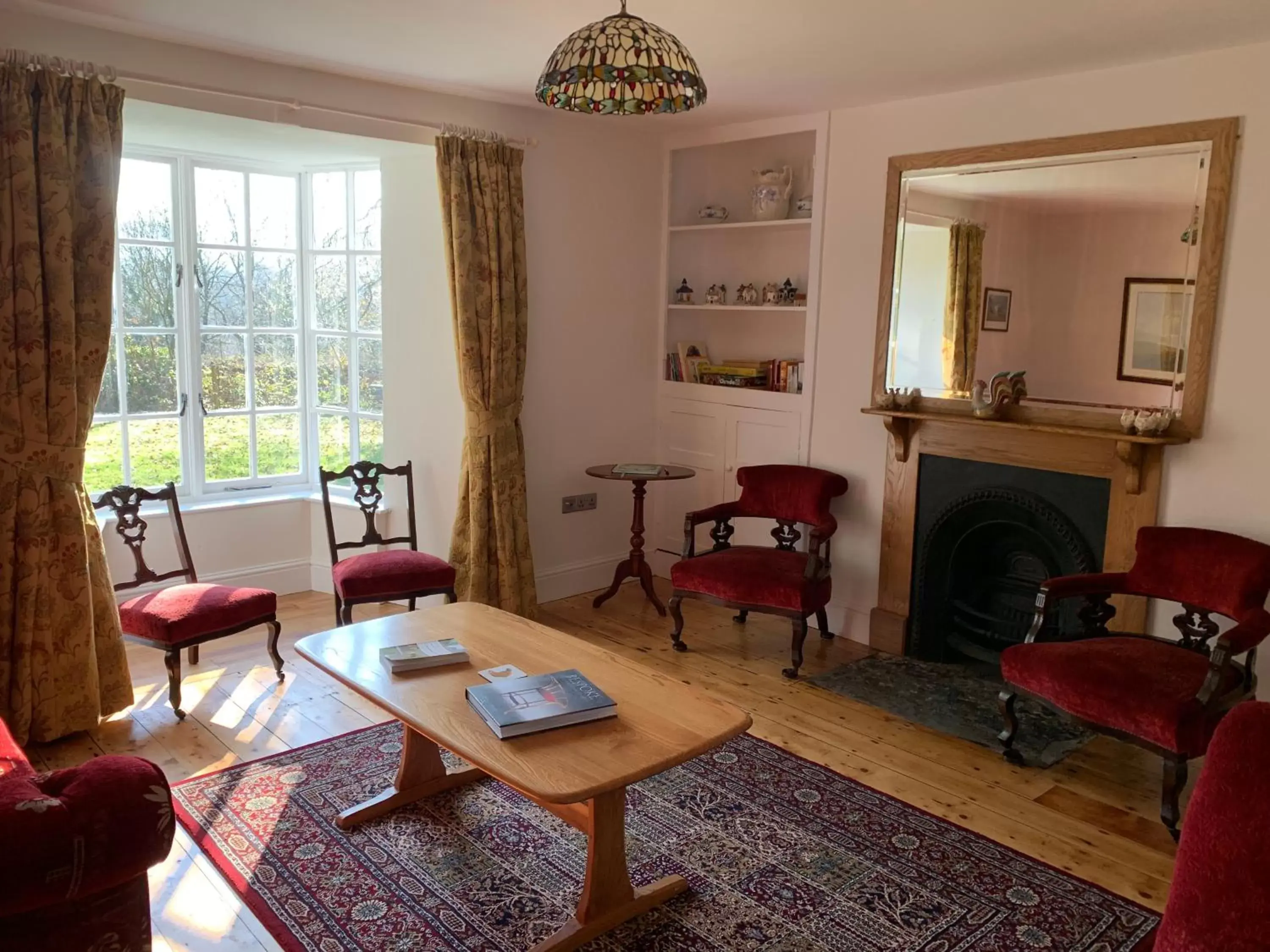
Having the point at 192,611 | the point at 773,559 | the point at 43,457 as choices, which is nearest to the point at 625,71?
the point at 43,457

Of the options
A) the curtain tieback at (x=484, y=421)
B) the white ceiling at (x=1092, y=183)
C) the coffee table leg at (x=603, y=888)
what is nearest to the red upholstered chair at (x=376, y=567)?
the curtain tieback at (x=484, y=421)

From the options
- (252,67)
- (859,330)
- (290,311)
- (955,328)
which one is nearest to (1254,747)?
(955,328)

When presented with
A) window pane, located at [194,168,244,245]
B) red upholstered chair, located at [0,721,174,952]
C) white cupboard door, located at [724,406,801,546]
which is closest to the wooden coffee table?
red upholstered chair, located at [0,721,174,952]

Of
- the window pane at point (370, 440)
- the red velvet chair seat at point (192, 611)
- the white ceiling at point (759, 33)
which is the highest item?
the white ceiling at point (759, 33)

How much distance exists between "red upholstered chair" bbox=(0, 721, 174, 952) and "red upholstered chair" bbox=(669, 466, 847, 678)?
280cm

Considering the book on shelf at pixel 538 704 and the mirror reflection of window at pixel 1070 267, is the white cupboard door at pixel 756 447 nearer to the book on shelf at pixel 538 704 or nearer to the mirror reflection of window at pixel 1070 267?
the mirror reflection of window at pixel 1070 267

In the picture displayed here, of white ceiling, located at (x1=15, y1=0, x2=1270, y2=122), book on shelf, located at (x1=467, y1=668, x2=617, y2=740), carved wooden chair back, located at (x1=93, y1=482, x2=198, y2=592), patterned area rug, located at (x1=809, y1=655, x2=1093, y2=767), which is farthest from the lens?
carved wooden chair back, located at (x1=93, y1=482, x2=198, y2=592)

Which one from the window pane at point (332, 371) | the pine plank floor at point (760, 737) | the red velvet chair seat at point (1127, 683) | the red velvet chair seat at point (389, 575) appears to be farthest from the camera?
the window pane at point (332, 371)

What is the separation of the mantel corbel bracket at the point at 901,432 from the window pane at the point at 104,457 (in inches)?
143

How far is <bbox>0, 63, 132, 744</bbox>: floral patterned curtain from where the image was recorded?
10.2ft

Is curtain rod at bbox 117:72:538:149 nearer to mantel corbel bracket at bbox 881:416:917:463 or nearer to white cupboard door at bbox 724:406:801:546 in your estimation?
white cupboard door at bbox 724:406:801:546

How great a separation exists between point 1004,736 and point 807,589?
992 mm

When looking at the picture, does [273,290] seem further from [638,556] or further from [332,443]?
[638,556]

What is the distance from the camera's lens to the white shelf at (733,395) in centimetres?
480
